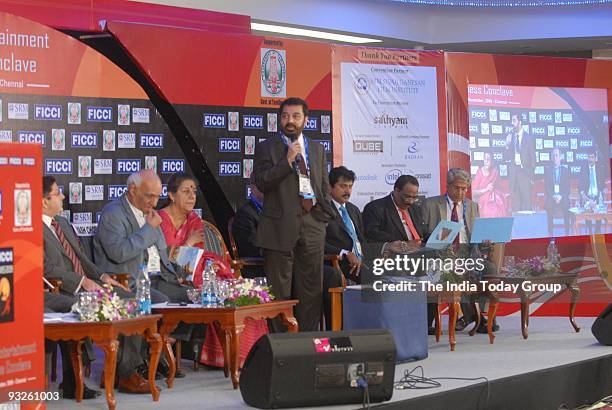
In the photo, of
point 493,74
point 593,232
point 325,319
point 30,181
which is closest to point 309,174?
point 325,319

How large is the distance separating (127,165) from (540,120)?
4.41 m

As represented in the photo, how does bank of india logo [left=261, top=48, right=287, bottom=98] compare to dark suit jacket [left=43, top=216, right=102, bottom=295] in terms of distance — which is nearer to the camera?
dark suit jacket [left=43, top=216, right=102, bottom=295]

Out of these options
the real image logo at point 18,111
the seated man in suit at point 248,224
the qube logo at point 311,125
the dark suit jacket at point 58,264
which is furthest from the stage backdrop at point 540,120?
the dark suit jacket at point 58,264

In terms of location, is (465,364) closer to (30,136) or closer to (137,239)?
(137,239)

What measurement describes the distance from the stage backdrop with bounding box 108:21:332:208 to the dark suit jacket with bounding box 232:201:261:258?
22.6 inches

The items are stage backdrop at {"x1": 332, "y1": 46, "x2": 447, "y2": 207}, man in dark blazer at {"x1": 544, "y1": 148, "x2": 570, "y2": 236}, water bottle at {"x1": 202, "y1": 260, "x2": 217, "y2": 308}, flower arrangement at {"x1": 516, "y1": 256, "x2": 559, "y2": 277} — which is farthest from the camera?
man in dark blazer at {"x1": 544, "y1": 148, "x2": 570, "y2": 236}

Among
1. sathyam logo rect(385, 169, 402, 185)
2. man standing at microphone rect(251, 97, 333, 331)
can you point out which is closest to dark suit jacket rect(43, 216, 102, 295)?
man standing at microphone rect(251, 97, 333, 331)

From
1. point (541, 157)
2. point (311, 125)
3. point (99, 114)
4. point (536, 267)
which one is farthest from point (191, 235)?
point (541, 157)

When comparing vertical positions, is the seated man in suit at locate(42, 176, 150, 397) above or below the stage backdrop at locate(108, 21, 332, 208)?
below

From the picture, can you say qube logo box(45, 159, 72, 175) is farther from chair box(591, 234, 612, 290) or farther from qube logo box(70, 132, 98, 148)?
chair box(591, 234, 612, 290)

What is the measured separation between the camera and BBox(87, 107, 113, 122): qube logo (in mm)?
7086

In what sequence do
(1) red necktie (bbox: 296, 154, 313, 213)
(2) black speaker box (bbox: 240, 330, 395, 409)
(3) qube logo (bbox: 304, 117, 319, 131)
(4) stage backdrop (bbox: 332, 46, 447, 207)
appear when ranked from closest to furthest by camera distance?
1. (2) black speaker box (bbox: 240, 330, 395, 409)
2. (1) red necktie (bbox: 296, 154, 313, 213)
3. (3) qube logo (bbox: 304, 117, 319, 131)
4. (4) stage backdrop (bbox: 332, 46, 447, 207)

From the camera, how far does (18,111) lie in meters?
6.74

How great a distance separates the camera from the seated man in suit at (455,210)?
27.3ft
